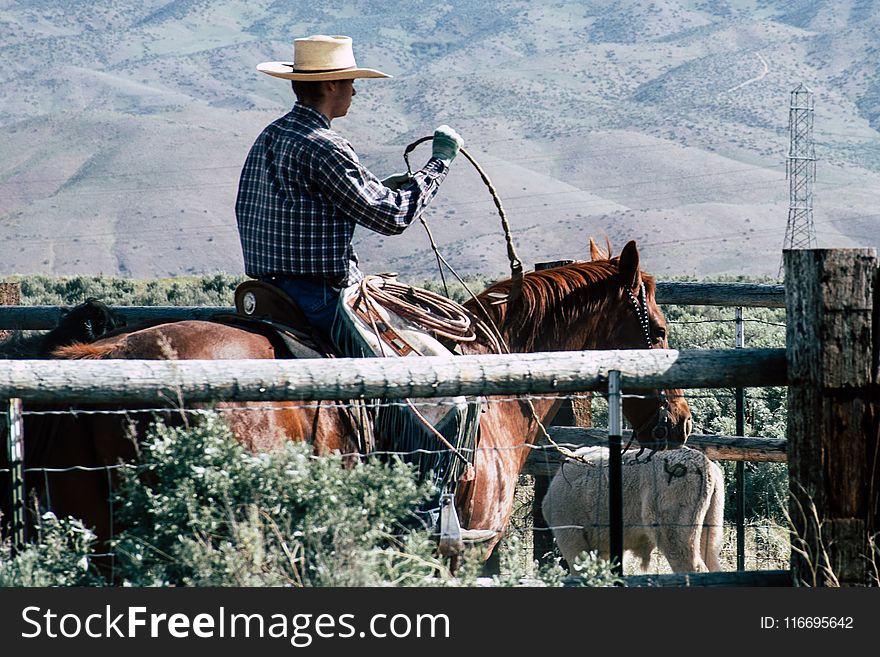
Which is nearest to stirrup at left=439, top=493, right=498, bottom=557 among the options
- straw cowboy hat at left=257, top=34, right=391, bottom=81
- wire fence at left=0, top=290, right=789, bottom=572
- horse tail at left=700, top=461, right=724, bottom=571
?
wire fence at left=0, top=290, right=789, bottom=572

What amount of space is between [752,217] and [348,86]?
12445 cm

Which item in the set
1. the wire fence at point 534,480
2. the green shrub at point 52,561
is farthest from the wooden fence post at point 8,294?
the green shrub at point 52,561

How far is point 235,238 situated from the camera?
122m

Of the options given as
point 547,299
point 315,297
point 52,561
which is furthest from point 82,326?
point 547,299

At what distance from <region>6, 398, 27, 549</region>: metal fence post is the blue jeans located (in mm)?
1290

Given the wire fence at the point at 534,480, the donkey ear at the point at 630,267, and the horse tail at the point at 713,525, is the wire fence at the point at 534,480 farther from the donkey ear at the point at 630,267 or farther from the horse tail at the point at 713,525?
the donkey ear at the point at 630,267

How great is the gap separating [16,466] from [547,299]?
106 inches

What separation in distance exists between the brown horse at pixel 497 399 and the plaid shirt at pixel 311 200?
50 centimetres

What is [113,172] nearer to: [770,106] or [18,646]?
[770,106]

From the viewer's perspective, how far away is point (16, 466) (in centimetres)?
376

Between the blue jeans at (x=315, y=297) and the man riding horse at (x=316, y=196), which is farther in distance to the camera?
the blue jeans at (x=315, y=297)

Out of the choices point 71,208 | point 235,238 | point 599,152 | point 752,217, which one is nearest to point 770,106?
point 599,152

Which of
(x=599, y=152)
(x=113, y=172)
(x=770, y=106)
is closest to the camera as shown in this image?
(x=113, y=172)

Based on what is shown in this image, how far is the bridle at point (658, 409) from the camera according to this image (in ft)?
18.8
